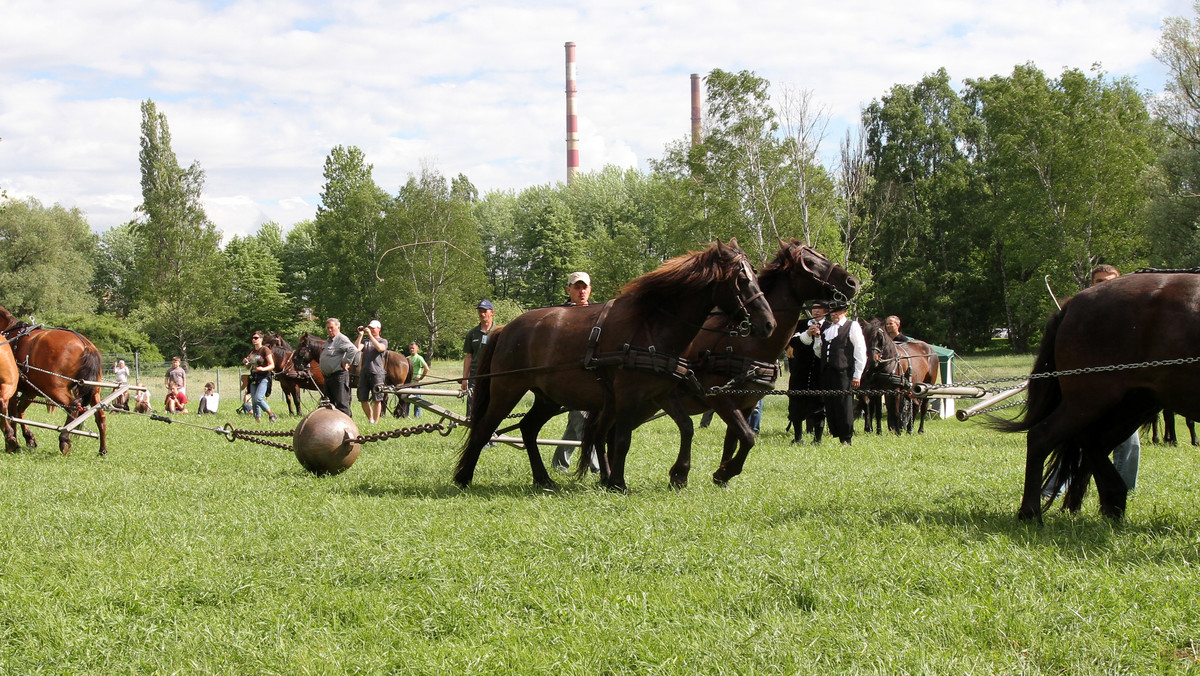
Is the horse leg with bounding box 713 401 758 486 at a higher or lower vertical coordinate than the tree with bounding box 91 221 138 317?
lower

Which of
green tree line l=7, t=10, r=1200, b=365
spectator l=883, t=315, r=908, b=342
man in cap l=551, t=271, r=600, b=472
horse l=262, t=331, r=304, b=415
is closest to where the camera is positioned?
man in cap l=551, t=271, r=600, b=472

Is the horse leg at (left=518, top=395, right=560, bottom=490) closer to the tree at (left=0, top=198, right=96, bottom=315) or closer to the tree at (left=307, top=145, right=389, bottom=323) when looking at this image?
the tree at (left=307, top=145, right=389, bottom=323)

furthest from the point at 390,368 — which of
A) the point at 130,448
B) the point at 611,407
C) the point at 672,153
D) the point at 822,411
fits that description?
the point at 672,153

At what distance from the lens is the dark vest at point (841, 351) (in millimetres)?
13305

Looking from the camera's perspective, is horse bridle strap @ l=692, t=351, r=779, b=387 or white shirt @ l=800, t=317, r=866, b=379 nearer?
horse bridle strap @ l=692, t=351, r=779, b=387

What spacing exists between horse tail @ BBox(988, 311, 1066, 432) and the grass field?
68 cm

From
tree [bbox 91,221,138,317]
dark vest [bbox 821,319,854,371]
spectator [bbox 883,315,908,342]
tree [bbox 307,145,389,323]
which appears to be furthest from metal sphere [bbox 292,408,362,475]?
tree [bbox 91,221,138,317]

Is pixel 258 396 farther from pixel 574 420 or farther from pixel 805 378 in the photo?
pixel 805 378

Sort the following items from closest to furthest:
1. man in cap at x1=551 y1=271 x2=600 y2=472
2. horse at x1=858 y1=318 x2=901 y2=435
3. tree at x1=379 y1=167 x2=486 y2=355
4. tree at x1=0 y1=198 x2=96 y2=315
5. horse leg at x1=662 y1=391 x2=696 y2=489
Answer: horse leg at x1=662 y1=391 x2=696 y2=489, man in cap at x1=551 y1=271 x2=600 y2=472, horse at x1=858 y1=318 x2=901 y2=435, tree at x1=379 y1=167 x2=486 y2=355, tree at x1=0 y1=198 x2=96 y2=315

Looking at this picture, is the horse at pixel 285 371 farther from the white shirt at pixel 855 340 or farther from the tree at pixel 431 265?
the tree at pixel 431 265

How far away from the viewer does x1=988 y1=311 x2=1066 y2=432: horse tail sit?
6477 mm

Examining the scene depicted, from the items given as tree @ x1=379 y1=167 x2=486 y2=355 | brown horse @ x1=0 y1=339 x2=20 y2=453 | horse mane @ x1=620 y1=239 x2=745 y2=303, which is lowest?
brown horse @ x1=0 y1=339 x2=20 y2=453

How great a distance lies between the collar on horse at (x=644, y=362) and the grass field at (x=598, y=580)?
38.0 inches

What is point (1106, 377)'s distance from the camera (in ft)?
19.5
